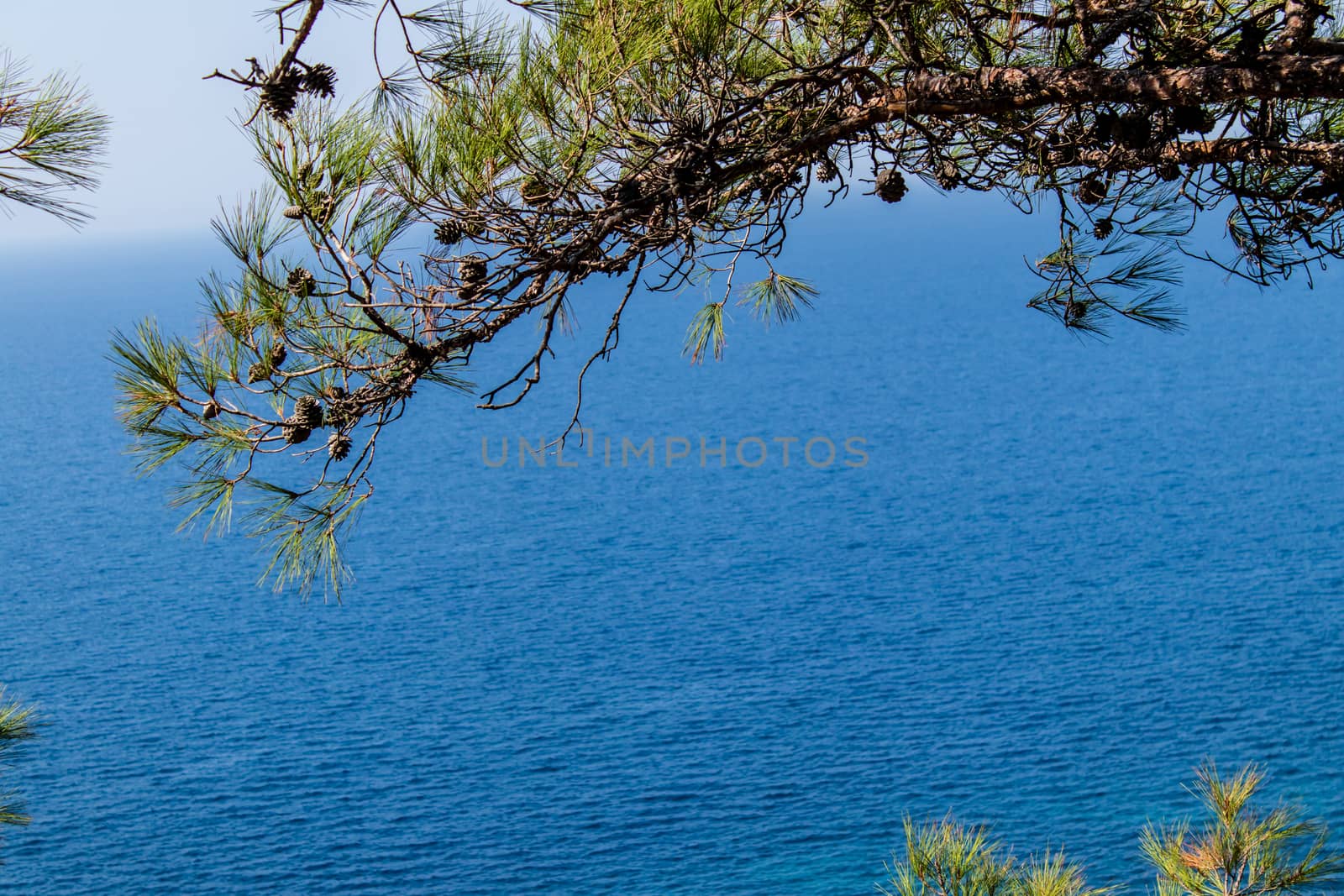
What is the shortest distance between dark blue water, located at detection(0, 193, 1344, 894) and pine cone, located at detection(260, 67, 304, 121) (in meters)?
9.29

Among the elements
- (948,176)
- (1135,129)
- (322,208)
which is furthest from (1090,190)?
(322,208)

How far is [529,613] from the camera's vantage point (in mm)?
16219

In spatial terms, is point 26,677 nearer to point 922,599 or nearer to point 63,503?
point 63,503

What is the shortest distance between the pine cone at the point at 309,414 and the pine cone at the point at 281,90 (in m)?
0.60

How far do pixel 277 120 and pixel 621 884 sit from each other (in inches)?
367

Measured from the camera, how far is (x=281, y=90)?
2.19 metres

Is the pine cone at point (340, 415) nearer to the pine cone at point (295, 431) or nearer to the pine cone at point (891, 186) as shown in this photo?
the pine cone at point (295, 431)

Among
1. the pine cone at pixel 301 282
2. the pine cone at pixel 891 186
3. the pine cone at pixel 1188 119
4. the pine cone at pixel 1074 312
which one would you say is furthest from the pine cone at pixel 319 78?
the pine cone at pixel 1074 312

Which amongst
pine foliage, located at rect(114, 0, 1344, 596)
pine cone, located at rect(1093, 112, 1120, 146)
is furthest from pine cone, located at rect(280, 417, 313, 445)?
pine cone, located at rect(1093, 112, 1120, 146)

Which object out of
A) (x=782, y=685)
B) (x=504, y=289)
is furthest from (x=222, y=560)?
(x=504, y=289)

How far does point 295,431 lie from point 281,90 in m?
0.66

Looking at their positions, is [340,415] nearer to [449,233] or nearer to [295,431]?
[295,431]

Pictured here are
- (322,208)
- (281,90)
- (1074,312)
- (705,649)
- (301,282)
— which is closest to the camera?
(281,90)

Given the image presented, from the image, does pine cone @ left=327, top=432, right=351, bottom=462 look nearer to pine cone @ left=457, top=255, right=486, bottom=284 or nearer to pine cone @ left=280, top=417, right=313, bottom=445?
pine cone @ left=280, top=417, right=313, bottom=445
